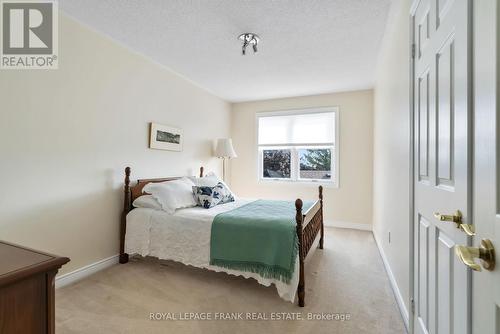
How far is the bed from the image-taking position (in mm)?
2104

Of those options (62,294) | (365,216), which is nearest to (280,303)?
(62,294)

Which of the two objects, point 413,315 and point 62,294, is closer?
point 413,315

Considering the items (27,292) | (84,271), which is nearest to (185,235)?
(84,271)

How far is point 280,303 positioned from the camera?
209 cm

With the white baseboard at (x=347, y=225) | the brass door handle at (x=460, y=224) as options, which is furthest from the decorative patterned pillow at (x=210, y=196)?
the brass door handle at (x=460, y=224)

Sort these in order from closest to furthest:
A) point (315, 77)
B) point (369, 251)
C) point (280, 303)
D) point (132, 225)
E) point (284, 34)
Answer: point (280, 303) → point (284, 34) → point (132, 225) → point (369, 251) → point (315, 77)

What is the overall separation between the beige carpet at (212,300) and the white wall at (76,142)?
0.48 meters

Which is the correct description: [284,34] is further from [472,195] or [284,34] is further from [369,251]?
[369,251]

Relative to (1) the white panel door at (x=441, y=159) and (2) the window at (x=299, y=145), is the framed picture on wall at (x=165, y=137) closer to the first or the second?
(2) the window at (x=299, y=145)

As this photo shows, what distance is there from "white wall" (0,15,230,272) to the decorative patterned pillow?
746 mm

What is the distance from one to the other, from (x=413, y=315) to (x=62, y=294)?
8.85 ft

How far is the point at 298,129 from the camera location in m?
4.90

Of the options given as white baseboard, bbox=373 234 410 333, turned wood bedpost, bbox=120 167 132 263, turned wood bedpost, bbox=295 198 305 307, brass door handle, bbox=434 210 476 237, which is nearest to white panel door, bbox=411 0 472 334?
brass door handle, bbox=434 210 476 237

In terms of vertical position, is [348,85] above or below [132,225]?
above
